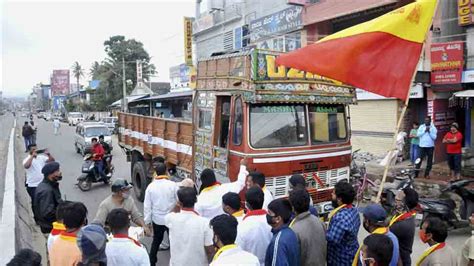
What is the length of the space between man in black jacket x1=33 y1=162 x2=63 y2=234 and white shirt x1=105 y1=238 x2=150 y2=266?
2317mm

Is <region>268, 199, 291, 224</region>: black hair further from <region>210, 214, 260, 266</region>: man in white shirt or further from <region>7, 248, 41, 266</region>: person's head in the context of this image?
<region>7, 248, 41, 266</region>: person's head

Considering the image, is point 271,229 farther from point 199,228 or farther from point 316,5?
point 316,5

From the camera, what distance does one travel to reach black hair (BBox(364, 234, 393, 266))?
261cm

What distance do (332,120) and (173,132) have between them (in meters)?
3.41

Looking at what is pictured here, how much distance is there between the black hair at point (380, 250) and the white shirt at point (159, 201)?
128 inches

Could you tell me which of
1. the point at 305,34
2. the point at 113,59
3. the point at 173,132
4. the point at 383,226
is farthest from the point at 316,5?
the point at 113,59

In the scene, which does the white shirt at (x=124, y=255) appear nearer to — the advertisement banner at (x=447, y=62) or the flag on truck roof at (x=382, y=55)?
the flag on truck roof at (x=382, y=55)

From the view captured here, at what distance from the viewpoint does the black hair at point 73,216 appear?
3.17m

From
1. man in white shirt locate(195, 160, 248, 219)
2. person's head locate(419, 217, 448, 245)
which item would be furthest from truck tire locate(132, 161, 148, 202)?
person's head locate(419, 217, 448, 245)

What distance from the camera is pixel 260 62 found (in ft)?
18.9

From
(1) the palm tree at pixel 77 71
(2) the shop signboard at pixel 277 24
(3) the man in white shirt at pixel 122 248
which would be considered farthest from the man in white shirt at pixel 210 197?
(1) the palm tree at pixel 77 71

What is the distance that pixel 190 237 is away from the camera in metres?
3.62

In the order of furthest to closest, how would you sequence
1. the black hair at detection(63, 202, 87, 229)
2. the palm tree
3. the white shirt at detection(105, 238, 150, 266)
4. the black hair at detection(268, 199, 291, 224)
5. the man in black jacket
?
the palm tree → the man in black jacket → the black hair at detection(268, 199, 291, 224) → the black hair at detection(63, 202, 87, 229) → the white shirt at detection(105, 238, 150, 266)

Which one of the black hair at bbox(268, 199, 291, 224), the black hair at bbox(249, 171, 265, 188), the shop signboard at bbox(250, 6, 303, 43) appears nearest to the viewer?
the black hair at bbox(268, 199, 291, 224)
